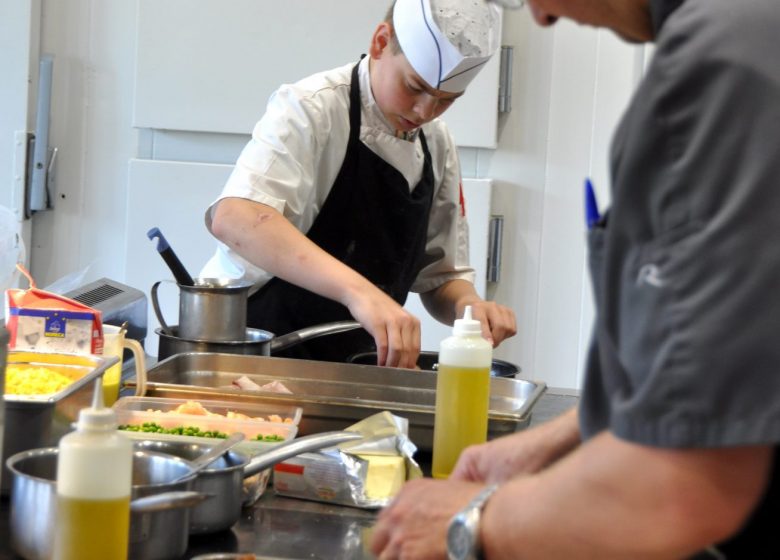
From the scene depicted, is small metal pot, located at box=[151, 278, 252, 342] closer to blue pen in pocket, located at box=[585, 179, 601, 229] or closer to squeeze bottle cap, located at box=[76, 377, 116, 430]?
squeeze bottle cap, located at box=[76, 377, 116, 430]

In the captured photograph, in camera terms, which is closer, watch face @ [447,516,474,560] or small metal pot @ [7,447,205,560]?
watch face @ [447,516,474,560]

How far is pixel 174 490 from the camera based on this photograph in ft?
3.65

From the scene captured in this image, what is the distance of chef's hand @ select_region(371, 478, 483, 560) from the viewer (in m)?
0.92

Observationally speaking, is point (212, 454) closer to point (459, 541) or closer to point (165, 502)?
point (165, 502)

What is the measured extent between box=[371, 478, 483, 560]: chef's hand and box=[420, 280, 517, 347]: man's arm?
124cm

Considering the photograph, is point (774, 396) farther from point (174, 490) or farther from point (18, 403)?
point (18, 403)

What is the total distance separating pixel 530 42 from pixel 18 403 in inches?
91.1

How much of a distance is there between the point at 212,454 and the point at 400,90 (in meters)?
1.24

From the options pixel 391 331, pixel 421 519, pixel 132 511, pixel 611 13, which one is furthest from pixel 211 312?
pixel 611 13

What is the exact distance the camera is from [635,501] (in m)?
0.74

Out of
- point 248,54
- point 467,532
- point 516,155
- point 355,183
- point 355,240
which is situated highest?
point 248,54

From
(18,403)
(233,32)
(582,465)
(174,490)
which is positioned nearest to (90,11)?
(233,32)

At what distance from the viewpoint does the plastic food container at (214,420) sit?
1.37 metres

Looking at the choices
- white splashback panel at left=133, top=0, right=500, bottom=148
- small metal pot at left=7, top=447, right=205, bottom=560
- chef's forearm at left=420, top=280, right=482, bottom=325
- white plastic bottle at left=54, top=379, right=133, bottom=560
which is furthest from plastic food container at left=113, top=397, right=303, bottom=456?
white splashback panel at left=133, top=0, right=500, bottom=148
